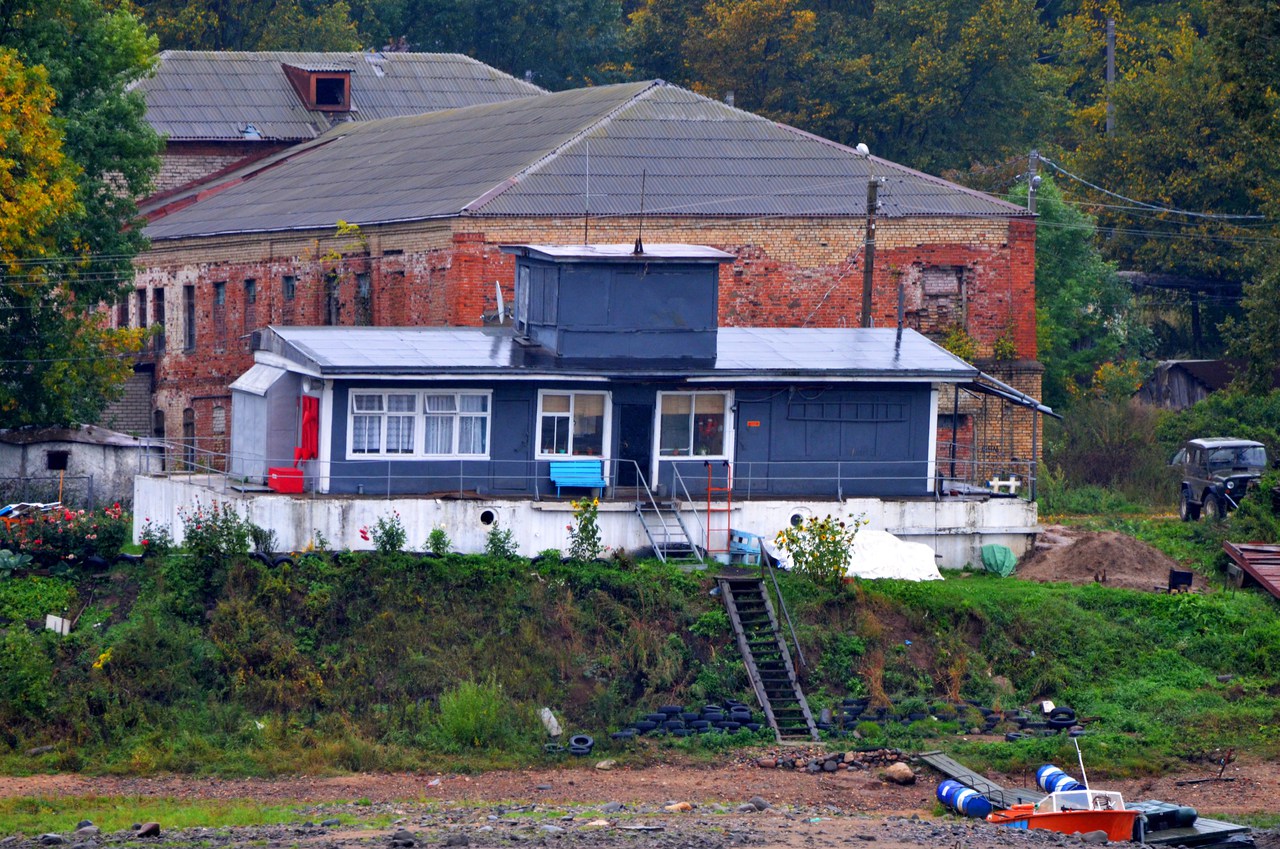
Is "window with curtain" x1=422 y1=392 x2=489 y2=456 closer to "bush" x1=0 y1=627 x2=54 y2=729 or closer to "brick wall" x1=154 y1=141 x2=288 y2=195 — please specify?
"bush" x1=0 y1=627 x2=54 y2=729

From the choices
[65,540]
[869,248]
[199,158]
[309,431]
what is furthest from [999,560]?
[199,158]

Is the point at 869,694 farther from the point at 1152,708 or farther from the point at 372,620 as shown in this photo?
the point at 372,620

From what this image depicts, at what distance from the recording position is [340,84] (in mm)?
66812

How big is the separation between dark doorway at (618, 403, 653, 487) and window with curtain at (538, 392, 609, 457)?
0.39 m

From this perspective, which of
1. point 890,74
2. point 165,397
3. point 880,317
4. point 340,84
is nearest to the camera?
point 880,317

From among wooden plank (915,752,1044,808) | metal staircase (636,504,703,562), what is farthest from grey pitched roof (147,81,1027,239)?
wooden plank (915,752,1044,808)

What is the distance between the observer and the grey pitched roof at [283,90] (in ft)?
211

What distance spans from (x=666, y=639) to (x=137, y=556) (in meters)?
9.32

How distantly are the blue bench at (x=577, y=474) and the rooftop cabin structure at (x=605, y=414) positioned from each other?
25mm

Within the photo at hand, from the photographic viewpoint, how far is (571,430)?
37906 millimetres

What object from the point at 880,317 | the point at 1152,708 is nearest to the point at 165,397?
the point at 880,317

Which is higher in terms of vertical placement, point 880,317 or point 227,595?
point 880,317

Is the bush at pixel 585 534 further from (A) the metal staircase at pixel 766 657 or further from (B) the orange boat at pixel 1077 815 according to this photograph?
(B) the orange boat at pixel 1077 815

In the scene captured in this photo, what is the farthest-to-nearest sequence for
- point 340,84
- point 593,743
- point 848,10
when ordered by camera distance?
1. point 848,10
2. point 340,84
3. point 593,743
